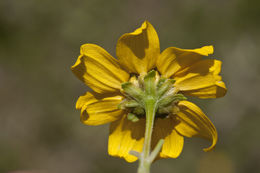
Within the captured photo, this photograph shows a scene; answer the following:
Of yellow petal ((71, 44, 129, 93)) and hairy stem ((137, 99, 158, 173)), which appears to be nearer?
hairy stem ((137, 99, 158, 173))

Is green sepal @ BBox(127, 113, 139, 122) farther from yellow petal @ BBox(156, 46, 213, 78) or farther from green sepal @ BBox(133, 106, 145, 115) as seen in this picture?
yellow petal @ BBox(156, 46, 213, 78)

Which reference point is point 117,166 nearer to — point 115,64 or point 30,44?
point 30,44

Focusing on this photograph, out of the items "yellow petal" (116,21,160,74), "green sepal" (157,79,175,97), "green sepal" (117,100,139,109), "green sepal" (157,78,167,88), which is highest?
"yellow petal" (116,21,160,74)

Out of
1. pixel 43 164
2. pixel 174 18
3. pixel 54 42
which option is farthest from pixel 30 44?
pixel 174 18

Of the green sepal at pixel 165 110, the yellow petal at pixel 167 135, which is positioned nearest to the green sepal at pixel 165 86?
the green sepal at pixel 165 110

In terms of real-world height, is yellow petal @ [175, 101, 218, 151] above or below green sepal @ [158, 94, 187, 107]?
below

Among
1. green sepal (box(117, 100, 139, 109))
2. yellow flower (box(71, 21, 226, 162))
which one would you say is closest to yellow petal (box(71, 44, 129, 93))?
yellow flower (box(71, 21, 226, 162))

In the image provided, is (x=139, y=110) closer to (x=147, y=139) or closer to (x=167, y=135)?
(x=167, y=135)

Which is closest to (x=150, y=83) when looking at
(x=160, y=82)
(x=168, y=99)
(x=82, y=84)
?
(x=160, y=82)
